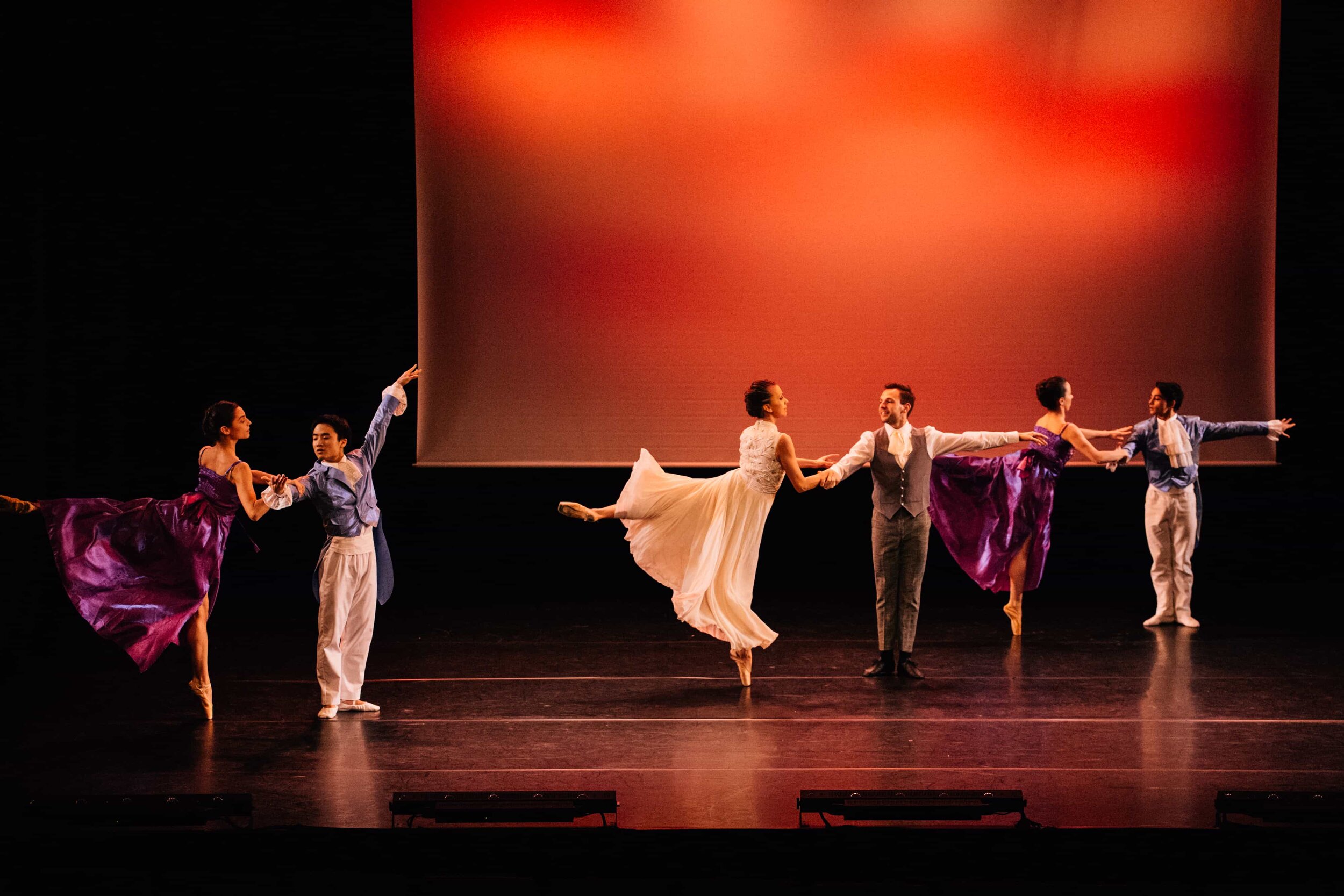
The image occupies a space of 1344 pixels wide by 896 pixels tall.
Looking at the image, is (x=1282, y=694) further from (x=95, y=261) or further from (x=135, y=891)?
(x=95, y=261)

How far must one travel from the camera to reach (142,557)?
4.17m

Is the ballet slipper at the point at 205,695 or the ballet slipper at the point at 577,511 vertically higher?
the ballet slipper at the point at 577,511

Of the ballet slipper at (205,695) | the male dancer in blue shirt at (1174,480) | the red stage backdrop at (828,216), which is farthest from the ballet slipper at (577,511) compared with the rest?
the male dancer in blue shirt at (1174,480)

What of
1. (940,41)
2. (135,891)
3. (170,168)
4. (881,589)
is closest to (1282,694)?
(881,589)

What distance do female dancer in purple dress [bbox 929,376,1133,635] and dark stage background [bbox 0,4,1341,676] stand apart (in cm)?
53

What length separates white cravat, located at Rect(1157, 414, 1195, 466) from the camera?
549cm

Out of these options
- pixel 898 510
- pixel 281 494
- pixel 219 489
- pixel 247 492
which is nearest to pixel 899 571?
pixel 898 510

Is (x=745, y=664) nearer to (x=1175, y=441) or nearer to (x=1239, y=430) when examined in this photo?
(x=1175, y=441)

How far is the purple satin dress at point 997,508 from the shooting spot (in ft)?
17.7

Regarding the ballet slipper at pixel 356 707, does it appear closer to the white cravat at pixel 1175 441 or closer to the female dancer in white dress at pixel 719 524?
the female dancer in white dress at pixel 719 524

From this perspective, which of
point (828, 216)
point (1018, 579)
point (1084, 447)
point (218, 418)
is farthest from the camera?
point (828, 216)

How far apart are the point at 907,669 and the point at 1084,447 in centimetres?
144

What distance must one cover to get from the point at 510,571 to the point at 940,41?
144 inches

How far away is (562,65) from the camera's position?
587 cm
